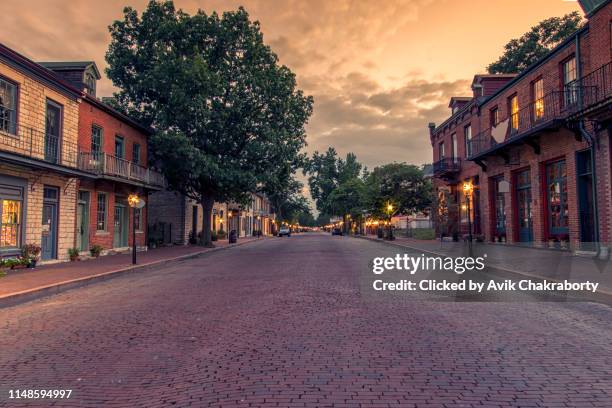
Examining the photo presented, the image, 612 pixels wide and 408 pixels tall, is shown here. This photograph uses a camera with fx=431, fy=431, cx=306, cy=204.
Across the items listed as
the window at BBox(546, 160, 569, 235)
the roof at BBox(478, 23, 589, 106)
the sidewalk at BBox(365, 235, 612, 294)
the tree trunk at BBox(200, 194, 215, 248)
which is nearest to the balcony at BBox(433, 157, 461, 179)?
the roof at BBox(478, 23, 589, 106)

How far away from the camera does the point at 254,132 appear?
26.6 metres

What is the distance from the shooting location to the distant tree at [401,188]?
34.9 m

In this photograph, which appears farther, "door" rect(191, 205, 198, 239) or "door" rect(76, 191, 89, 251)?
"door" rect(191, 205, 198, 239)

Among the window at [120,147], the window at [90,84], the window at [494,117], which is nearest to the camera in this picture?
the window at [90,84]

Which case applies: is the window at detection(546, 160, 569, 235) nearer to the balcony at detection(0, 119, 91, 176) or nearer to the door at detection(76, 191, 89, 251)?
the balcony at detection(0, 119, 91, 176)

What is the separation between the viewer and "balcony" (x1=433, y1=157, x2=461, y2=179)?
2894cm

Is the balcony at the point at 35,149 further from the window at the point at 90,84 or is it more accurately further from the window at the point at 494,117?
the window at the point at 494,117

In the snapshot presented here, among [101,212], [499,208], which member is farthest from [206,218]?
[499,208]

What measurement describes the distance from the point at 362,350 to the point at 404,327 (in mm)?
1317

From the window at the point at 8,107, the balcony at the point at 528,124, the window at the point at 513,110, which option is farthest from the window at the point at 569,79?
the window at the point at 8,107

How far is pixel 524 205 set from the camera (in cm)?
2120

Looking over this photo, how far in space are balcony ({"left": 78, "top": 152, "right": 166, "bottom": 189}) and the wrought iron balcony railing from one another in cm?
57

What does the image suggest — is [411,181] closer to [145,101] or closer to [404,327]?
[145,101]

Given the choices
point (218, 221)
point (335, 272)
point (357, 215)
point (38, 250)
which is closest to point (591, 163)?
point (335, 272)
